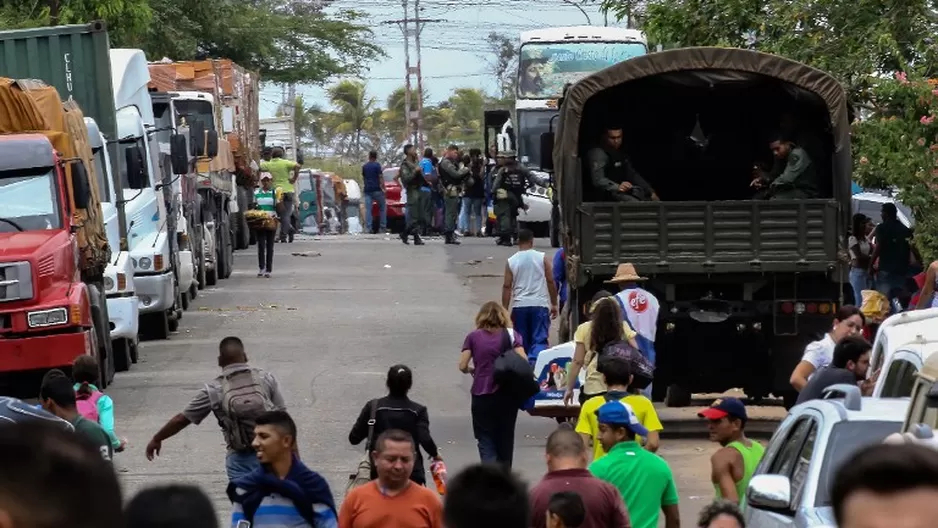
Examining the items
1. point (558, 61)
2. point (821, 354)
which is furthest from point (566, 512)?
point (558, 61)

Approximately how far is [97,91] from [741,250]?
919cm

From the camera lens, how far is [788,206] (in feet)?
52.6

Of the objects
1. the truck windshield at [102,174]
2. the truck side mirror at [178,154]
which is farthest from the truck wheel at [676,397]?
the truck side mirror at [178,154]

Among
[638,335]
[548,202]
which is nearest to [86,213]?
[638,335]

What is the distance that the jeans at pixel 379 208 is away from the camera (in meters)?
45.6

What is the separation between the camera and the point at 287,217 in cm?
4038

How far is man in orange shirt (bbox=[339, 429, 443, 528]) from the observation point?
25.9 feet

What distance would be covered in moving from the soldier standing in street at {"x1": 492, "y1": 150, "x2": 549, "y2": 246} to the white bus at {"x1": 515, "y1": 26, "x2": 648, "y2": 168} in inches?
93.9

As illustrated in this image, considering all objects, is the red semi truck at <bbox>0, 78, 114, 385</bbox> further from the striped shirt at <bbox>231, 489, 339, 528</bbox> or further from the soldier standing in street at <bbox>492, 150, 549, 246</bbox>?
the soldier standing in street at <bbox>492, 150, 549, 246</bbox>

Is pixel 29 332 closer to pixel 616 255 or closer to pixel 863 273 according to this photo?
pixel 616 255

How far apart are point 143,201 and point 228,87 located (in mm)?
14187

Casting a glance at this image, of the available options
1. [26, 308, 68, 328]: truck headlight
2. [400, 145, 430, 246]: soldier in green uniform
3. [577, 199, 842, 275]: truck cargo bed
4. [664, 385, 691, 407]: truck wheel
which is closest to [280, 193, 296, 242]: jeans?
[400, 145, 430, 246]: soldier in green uniform

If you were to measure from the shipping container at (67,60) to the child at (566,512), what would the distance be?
50.7 feet

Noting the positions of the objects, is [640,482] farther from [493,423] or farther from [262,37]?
[262,37]
